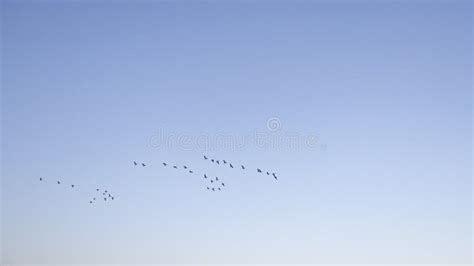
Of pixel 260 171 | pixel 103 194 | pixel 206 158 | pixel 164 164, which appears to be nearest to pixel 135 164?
pixel 164 164

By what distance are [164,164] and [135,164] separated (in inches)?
352

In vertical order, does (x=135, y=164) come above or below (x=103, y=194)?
above

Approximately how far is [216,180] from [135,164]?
2523cm

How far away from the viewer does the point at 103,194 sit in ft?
283

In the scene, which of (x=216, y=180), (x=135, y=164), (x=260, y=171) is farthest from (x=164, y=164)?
(x=260, y=171)

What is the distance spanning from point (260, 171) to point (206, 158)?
16.8 m

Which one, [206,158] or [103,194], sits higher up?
[206,158]

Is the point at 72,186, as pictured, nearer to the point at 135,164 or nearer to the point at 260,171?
the point at 135,164

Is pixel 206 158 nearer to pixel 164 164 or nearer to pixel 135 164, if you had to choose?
pixel 164 164

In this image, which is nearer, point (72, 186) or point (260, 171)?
point (260, 171)

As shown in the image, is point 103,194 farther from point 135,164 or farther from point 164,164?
point 164,164

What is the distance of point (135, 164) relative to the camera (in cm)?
8306

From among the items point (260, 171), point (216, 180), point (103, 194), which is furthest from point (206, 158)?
point (103, 194)

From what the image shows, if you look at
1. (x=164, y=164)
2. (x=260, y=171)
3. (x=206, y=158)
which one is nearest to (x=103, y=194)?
(x=164, y=164)
